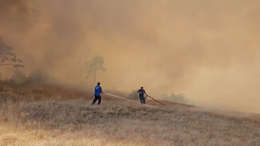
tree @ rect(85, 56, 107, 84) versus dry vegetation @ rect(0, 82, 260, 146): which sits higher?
tree @ rect(85, 56, 107, 84)

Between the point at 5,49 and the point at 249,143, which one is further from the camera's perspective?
the point at 5,49

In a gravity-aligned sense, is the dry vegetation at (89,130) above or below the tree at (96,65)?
below

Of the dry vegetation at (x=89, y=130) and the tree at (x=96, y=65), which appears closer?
the dry vegetation at (x=89, y=130)

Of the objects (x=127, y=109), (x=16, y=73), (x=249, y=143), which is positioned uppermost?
(x=16, y=73)

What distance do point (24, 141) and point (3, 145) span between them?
2.46ft

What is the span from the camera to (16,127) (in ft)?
37.4

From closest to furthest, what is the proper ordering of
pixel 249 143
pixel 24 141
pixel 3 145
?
pixel 3 145
pixel 24 141
pixel 249 143

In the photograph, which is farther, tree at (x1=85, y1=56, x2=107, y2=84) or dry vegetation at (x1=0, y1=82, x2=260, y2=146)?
tree at (x1=85, y1=56, x2=107, y2=84)

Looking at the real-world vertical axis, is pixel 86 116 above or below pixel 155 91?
below

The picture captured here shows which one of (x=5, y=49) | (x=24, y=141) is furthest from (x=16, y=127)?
(x=5, y=49)

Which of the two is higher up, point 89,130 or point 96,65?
point 96,65

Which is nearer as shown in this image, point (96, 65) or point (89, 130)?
point (89, 130)

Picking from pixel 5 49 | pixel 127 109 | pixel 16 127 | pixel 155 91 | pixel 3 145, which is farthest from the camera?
pixel 155 91

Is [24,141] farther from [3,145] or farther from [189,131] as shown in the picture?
[189,131]
